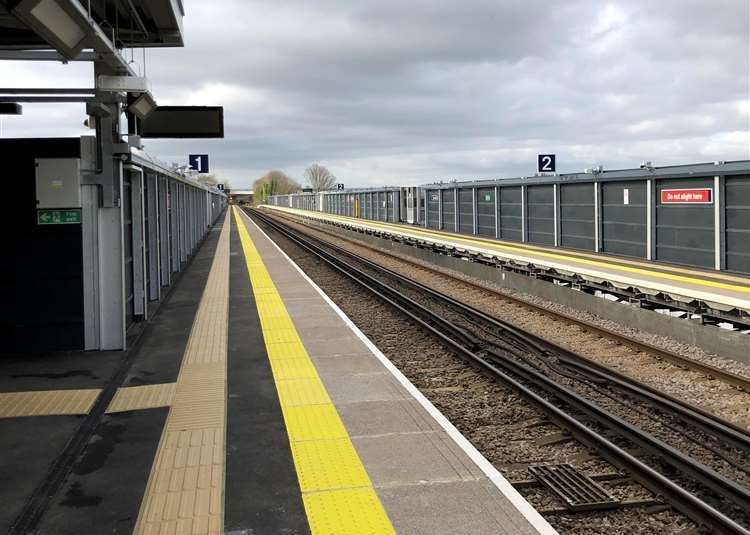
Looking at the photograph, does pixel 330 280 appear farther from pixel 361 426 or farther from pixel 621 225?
pixel 361 426

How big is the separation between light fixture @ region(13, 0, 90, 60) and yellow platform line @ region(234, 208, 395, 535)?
157 inches

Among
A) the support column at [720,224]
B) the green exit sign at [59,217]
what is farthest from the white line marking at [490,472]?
the support column at [720,224]

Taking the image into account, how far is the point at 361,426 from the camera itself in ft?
20.4

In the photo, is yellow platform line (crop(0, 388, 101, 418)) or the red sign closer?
yellow platform line (crop(0, 388, 101, 418))

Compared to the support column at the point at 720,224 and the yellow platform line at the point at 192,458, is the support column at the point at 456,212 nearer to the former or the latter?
the support column at the point at 720,224

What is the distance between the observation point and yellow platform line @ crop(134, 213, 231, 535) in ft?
14.3

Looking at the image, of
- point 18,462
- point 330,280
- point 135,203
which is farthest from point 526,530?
point 330,280

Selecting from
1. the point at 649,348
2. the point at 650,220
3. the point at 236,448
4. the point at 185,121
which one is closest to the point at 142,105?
the point at 185,121

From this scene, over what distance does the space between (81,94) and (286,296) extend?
7017 mm

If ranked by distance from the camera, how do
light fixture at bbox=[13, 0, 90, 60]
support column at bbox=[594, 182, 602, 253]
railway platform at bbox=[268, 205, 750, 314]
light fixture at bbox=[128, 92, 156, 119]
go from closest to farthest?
light fixture at bbox=[13, 0, 90, 60] → light fixture at bbox=[128, 92, 156, 119] → railway platform at bbox=[268, 205, 750, 314] → support column at bbox=[594, 182, 602, 253]

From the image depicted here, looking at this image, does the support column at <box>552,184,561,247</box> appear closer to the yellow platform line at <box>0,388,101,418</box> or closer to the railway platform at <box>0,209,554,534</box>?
the railway platform at <box>0,209,554,534</box>

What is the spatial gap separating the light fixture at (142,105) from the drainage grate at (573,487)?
6.91 metres

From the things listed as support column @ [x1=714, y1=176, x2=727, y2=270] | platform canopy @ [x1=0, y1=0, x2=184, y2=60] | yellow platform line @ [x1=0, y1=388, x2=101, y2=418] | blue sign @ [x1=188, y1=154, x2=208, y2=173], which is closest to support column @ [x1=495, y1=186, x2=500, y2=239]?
support column @ [x1=714, y1=176, x2=727, y2=270]

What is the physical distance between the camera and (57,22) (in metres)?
5.92
